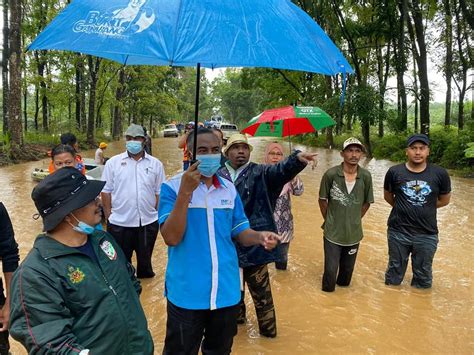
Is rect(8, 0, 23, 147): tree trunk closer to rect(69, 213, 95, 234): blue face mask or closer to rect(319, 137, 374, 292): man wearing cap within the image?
rect(319, 137, 374, 292): man wearing cap

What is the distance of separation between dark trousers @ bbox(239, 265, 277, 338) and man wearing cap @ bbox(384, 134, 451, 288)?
2.06 m

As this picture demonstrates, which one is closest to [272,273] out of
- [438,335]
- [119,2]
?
[438,335]

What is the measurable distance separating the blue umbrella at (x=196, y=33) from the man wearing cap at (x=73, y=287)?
1002 mm

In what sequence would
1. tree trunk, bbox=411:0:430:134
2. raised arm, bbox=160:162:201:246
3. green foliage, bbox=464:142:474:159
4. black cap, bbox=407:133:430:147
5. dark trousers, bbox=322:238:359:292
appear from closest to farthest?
raised arm, bbox=160:162:201:246, black cap, bbox=407:133:430:147, dark trousers, bbox=322:238:359:292, green foliage, bbox=464:142:474:159, tree trunk, bbox=411:0:430:134

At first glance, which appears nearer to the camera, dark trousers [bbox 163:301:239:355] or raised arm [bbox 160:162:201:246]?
raised arm [bbox 160:162:201:246]

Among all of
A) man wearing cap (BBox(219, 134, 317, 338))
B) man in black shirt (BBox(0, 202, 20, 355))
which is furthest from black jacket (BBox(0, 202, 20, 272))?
man wearing cap (BBox(219, 134, 317, 338))

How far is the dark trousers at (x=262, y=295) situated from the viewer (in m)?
3.66

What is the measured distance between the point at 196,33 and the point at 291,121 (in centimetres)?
355

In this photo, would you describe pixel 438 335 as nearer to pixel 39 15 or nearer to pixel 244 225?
pixel 244 225

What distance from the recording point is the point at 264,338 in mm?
3938

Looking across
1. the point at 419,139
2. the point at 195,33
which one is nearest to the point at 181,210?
the point at 195,33

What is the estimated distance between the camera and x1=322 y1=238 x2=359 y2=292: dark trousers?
4.79 metres

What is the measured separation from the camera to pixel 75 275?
1.78m

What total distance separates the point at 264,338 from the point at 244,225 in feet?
5.92
